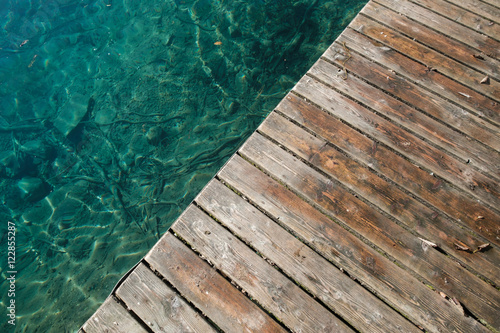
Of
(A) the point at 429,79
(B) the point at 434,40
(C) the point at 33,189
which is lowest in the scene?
(C) the point at 33,189

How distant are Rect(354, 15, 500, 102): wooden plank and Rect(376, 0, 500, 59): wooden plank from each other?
34 cm

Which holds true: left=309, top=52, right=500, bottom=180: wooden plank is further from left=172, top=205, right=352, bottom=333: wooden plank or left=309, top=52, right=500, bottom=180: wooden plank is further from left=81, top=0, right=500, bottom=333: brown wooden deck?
left=172, top=205, right=352, bottom=333: wooden plank

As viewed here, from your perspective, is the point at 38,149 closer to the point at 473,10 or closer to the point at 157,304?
the point at 157,304

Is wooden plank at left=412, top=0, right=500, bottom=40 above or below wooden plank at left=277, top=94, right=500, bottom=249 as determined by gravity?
above

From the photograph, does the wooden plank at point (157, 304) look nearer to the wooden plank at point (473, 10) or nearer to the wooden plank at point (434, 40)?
the wooden plank at point (434, 40)

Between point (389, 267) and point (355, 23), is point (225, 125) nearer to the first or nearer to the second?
point (355, 23)

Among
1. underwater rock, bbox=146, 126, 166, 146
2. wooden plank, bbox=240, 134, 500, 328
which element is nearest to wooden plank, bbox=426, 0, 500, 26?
wooden plank, bbox=240, 134, 500, 328

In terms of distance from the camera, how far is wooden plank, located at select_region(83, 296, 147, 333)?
183 cm

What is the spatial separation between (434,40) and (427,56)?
0.26 m

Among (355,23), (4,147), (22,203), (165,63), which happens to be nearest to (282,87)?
(355,23)

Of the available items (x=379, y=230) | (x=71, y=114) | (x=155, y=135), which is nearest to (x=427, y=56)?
(x=379, y=230)

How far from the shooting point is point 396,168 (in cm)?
240

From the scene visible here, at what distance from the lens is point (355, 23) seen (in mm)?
3232

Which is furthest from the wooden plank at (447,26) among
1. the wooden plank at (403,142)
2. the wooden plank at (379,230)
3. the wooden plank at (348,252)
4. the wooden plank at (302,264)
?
the wooden plank at (302,264)
